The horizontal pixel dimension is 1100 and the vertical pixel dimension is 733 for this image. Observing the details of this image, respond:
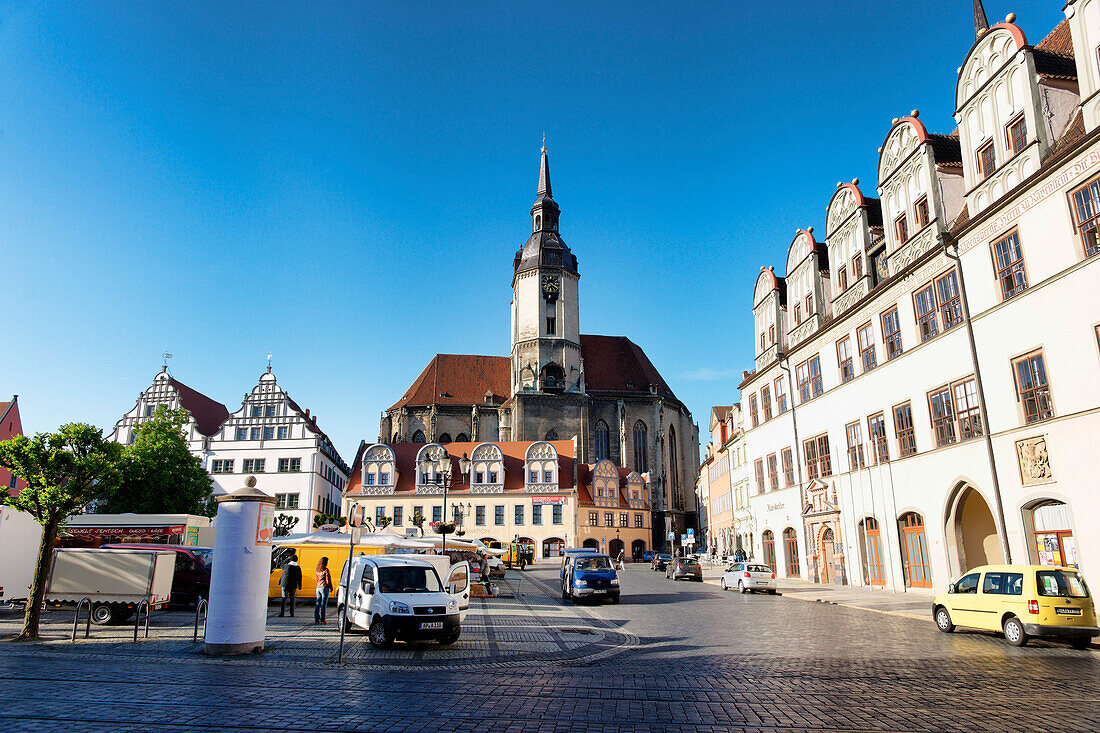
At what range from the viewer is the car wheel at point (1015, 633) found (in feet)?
44.8

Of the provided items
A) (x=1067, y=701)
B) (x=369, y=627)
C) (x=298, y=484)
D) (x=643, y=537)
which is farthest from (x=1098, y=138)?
(x=298, y=484)

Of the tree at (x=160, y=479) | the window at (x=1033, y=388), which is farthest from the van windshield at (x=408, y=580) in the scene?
the tree at (x=160, y=479)

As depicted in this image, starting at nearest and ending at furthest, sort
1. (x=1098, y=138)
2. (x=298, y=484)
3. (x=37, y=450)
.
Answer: (x=37, y=450)
(x=1098, y=138)
(x=298, y=484)

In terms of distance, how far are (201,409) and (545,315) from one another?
3565 cm

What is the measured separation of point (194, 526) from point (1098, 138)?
35.1 meters

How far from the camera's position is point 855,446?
2925 centimetres

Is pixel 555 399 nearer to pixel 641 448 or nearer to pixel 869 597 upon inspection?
pixel 641 448

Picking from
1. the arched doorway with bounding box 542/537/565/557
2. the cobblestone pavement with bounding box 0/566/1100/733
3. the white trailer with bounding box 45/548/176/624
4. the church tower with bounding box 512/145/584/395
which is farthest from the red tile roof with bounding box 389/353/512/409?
the cobblestone pavement with bounding box 0/566/1100/733

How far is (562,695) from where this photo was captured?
8750 millimetres

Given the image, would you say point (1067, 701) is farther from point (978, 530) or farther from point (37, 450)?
point (37, 450)

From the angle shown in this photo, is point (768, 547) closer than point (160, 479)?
Yes

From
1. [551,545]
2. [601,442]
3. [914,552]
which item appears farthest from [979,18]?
[601,442]

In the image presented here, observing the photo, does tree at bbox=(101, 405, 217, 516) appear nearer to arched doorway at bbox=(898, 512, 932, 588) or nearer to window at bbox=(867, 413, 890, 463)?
window at bbox=(867, 413, 890, 463)

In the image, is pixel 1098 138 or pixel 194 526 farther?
pixel 194 526
